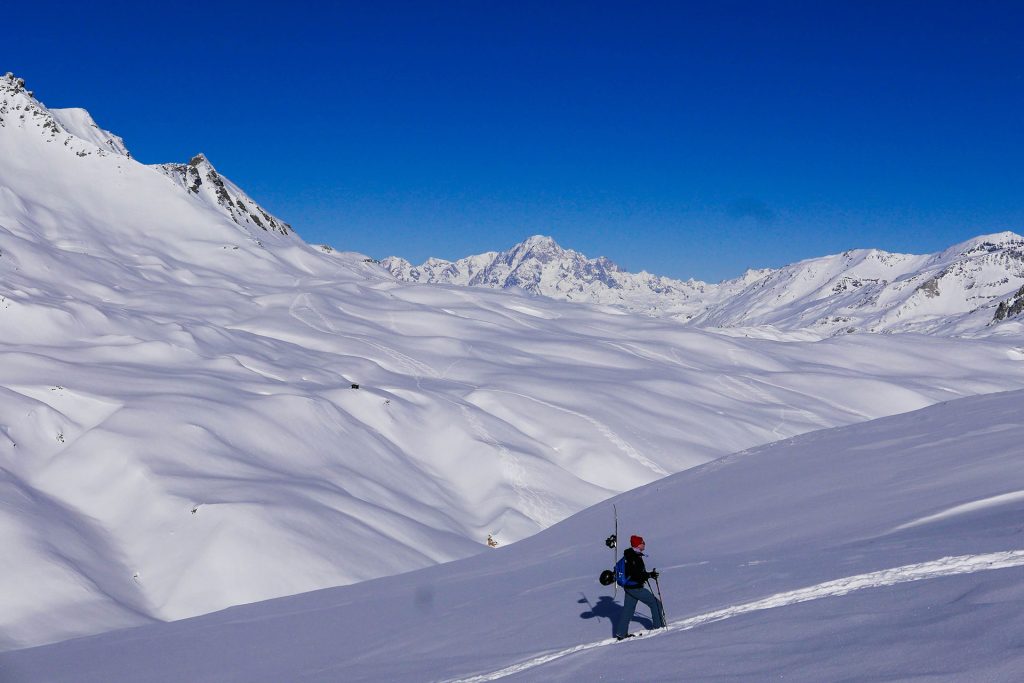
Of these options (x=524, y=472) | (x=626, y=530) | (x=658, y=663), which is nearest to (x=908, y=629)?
(x=658, y=663)

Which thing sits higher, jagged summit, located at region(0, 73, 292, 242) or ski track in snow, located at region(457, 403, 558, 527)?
jagged summit, located at region(0, 73, 292, 242)

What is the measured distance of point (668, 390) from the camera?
50.5 m

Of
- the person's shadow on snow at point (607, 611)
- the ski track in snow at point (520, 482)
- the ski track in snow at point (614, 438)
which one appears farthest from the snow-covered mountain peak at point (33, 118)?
the person's shadow on snow at point (607, 611)

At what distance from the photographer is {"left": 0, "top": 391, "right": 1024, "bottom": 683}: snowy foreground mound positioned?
23.9 ft

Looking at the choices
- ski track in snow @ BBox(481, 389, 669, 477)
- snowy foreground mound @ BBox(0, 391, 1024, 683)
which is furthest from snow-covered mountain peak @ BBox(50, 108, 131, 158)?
snowy foreground mound @ BBox(0, 391, 1024, 683)

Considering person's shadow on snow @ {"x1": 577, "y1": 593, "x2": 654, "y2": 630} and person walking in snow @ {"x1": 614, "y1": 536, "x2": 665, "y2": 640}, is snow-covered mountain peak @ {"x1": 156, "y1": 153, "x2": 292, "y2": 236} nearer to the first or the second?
person's shadow on snow @ {"x1": 577, "y1": 593, "x2": 654, "y2": 630}

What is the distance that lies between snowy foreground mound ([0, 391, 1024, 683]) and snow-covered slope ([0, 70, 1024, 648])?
528cm

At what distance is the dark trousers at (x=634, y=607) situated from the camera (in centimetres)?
1009

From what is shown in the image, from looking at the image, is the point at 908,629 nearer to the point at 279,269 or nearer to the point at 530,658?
the point at 530,658

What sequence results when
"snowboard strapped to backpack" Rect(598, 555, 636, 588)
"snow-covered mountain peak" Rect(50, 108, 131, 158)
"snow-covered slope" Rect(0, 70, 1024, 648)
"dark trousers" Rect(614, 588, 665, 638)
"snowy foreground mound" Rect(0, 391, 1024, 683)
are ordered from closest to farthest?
1. "snowy foreground mound" Rect(0, 391, 1024, 683)
2. "dark trousers" Rect(614, 588, 665, 638)
3. "snowboard strapped to backpack" Rect(598, 555, 636, 588)
4. "snow-covered slope" Rect(0, 70, 1024, 648)
5. "snow-covered mountain peak" Rect(50, 108, 131, 158)

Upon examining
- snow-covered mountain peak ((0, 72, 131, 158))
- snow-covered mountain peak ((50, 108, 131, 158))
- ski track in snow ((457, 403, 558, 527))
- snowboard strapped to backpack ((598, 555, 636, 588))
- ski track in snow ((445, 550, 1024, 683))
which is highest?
snow-covered mountain peak ((50, 108, 131, 158))

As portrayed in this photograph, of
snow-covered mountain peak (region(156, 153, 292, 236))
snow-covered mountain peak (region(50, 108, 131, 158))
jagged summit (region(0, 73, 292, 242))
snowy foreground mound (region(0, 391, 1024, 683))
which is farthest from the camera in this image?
snow-covered mountain peak (region(156, 153, 292, 236))

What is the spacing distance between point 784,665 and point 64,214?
88098 mm

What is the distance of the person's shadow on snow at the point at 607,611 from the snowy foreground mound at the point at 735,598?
0.12ft
